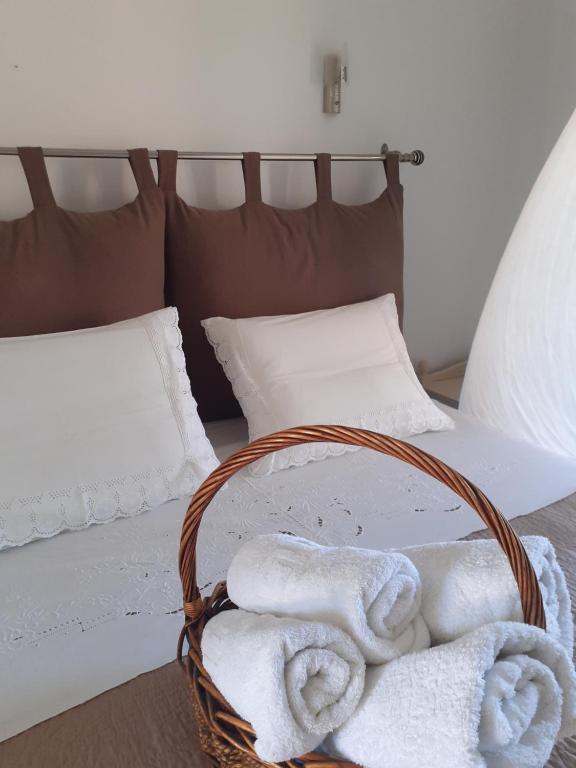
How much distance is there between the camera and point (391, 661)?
0.62 meters

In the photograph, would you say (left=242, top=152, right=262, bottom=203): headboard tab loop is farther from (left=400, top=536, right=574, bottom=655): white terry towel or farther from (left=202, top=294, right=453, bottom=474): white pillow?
(left=400, top=536, right=574, bottom=655): white terry towel

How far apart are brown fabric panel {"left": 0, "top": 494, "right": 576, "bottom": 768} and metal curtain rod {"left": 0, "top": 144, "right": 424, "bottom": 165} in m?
1.15

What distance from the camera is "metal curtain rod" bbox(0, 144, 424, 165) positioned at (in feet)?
4.94

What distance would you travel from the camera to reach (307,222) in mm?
1817

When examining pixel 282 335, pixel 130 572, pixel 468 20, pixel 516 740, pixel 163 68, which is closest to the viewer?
pixel 516 740

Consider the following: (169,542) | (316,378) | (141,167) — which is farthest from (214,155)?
(169,542)

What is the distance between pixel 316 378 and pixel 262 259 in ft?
1.24

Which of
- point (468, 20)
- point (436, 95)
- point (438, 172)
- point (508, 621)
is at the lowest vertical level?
point (508, 621)

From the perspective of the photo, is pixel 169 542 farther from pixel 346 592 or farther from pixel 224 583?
pixel 346 592

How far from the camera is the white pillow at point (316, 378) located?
4.86 ft

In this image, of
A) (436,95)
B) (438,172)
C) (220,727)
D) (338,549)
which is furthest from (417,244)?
(220,727)

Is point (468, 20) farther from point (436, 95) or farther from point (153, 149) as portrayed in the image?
point (153, 149)

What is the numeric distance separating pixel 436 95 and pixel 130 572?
183 centimetres

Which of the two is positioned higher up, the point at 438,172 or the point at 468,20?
the point at 468,20
